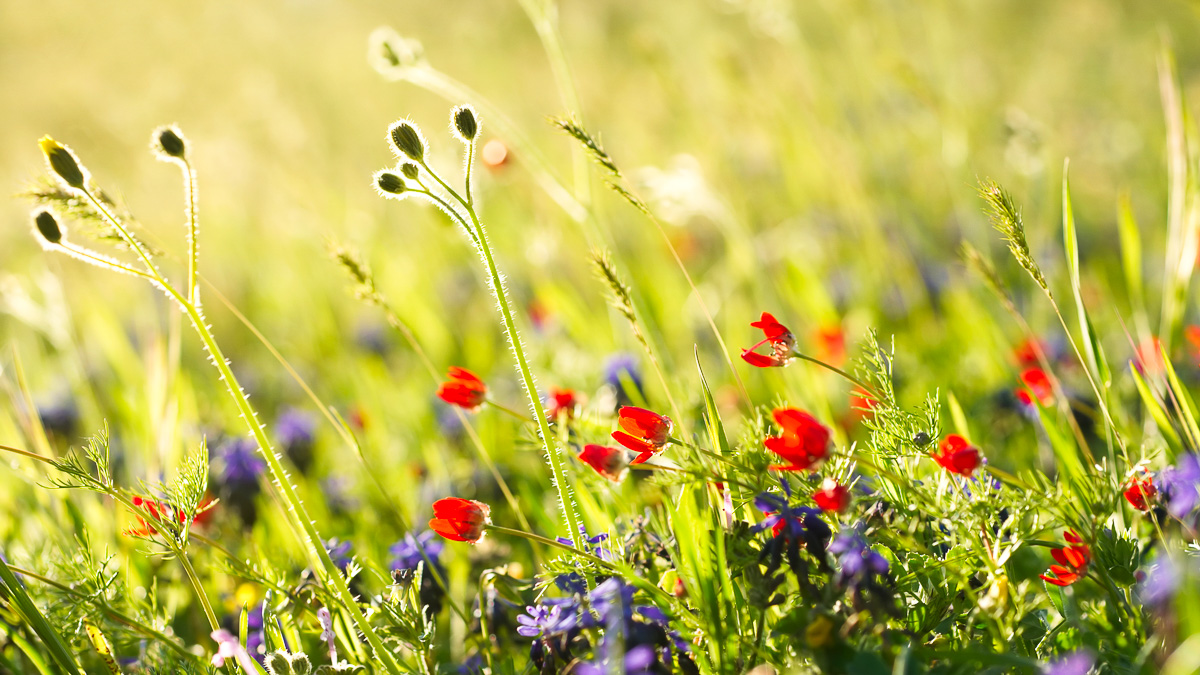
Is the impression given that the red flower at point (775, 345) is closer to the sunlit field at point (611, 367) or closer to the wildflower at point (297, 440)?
the sunlit field at point (611, 367)

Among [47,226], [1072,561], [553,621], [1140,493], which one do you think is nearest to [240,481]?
[47,226]

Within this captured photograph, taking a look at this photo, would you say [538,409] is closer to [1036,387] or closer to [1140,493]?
[1140,493]

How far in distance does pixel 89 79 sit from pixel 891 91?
6140 millimetres

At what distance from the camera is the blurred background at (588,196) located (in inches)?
99.1

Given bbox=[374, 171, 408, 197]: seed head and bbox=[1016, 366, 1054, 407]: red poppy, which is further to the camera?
bbox=[1016, 366, 1054, 407]: red poppy

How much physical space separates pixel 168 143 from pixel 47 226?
0.65 feet

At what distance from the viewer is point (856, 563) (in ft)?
2.81

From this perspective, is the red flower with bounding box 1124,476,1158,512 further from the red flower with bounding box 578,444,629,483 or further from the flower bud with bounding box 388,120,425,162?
the flower bud with bounding box 388,120,425,162

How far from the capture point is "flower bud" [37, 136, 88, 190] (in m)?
1.00

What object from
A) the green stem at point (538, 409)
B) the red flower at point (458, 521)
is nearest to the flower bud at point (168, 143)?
Answer: the green stem at point (538, 409)

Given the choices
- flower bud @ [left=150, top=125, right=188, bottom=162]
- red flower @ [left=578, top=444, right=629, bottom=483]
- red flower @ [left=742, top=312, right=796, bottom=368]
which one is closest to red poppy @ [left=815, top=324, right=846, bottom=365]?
red flower @ [left=742, top=312, right=796, bottom=368]

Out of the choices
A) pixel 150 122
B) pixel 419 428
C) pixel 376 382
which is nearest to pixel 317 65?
pixel 150 122

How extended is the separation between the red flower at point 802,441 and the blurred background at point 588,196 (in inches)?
12.8

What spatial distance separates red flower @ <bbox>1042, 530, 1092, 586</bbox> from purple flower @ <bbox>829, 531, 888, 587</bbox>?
0.28 metres
